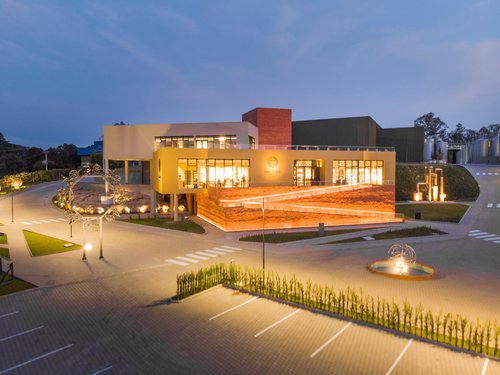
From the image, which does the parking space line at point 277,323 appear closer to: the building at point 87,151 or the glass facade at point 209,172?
the glass facade at point 209,172

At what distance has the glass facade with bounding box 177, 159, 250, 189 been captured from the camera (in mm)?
42250

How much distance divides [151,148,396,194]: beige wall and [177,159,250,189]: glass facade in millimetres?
580

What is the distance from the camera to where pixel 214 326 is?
14.1 meters

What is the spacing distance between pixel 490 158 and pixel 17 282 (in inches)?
4474

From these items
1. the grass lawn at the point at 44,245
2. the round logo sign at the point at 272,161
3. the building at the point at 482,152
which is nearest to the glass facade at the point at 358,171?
the round logo sign at the point at 272,161

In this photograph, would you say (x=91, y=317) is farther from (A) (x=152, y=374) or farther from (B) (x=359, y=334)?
(B) (x=359, y=334)

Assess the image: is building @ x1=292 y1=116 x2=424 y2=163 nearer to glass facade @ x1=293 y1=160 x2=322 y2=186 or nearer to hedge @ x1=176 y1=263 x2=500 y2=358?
glass facade @ x1=293 y1=160 x2=322 y2=186

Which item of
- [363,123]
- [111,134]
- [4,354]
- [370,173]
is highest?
[363,123]

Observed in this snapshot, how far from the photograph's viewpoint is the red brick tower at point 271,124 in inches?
2429

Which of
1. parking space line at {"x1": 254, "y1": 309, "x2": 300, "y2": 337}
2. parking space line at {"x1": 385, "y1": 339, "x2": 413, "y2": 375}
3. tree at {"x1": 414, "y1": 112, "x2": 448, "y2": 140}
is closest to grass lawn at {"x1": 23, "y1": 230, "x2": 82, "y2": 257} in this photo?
parking space line at {"x1": 254, "y1": 309, "x2": 300, "y2": 337}

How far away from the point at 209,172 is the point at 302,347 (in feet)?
106

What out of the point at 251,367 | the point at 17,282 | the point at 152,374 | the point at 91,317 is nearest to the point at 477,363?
the point at 251,367

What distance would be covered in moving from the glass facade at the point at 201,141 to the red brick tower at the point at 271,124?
39.7 ft

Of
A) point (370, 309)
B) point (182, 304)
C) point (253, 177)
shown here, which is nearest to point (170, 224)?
point (253, 177)
